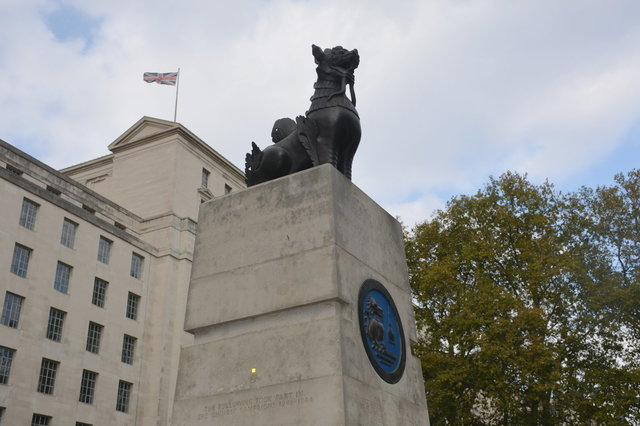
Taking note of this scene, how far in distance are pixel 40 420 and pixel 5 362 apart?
3.75 m

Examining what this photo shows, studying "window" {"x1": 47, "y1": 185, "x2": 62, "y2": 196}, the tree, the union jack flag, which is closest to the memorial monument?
the tree

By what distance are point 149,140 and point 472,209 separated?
103ft

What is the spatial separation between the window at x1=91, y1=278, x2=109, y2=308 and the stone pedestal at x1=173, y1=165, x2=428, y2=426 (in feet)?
107

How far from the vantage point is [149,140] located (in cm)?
5191

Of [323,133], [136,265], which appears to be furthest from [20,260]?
[323,133]

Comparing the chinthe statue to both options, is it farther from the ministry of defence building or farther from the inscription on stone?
the ministry of defence building

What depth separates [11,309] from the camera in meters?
33.2

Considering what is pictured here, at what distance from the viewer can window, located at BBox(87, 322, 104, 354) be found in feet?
123

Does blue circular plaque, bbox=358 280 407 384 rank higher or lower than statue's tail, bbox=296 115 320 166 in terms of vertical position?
lower

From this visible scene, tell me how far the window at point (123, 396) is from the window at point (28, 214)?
37.3 ft

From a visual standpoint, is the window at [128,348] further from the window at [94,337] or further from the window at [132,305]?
the window at [94,337]

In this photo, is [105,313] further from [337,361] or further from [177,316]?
[337,361]

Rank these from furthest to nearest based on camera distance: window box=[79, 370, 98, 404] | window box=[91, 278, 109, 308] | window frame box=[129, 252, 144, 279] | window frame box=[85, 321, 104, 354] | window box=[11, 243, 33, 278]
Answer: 1. window frame box=[129, 252, 144, 279]
2. window box=[91, 278, 109, 308]
3. window frame box=[85, 321, 104, 354]
4. window box=[79, 370, 98, 404]
5. window box=[11, 243, 33, 278]

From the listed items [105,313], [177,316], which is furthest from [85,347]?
[177,316]
